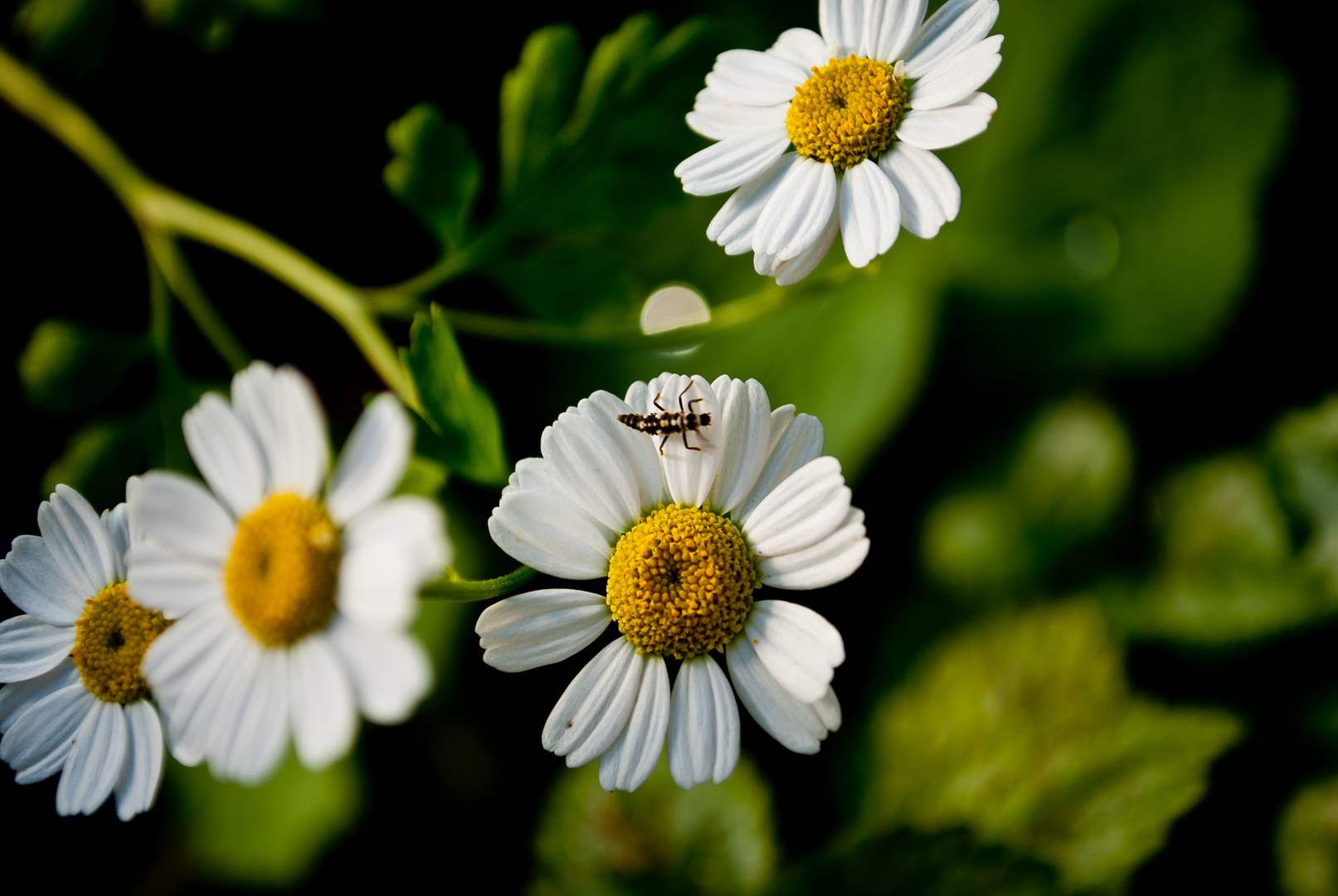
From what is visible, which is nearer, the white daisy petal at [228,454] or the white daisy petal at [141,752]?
the white daisy petal at [228,454]

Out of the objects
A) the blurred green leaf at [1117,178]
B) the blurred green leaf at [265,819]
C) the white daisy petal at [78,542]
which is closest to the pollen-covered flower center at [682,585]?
the white daisy petal at [78,542]

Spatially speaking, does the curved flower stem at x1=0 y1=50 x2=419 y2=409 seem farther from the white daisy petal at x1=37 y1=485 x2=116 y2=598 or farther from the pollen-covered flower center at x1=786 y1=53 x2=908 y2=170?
the pollen-covered flower center at x1=786 y1=53 x2=908 y2=170

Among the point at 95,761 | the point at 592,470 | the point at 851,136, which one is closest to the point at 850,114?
the point at 851,136

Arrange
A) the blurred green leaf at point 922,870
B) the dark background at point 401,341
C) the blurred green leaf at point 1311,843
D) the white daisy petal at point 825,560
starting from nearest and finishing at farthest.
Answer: the white daisy petal at point 825,560
the blurred green leaf at point 922,870
the blurred green leaf at point 1311,843
the dark background at point 401,341

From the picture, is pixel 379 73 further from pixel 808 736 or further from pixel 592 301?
pixel 808 736

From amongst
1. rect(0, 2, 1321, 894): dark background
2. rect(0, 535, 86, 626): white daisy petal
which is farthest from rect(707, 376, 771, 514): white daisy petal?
rect(0, 2, 1321, 894): dark background

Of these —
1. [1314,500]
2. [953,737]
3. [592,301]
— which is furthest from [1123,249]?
[592,301]

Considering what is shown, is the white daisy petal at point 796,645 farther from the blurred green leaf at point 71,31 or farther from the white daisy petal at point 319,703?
the blurred green leaf at point 71,31

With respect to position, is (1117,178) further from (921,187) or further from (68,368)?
(68,368)
